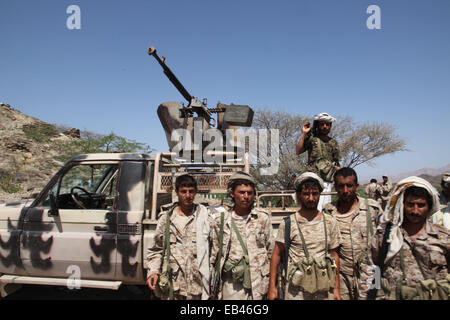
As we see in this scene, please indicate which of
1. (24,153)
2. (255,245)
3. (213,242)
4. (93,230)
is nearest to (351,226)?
(255,245)

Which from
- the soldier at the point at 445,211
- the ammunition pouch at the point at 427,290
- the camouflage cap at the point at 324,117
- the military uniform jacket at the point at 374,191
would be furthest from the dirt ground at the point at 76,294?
the military uniform jacket at the point at 374,191

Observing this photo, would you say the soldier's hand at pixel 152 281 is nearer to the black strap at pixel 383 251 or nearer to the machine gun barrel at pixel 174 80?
the black strap at pixel 383 251

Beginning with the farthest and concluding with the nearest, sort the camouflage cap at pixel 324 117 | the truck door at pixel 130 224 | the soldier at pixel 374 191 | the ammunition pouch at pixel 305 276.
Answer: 1. the soldier at pixel 374 191
2. the camouflage cap at pixel 324 117
3. the truck door at pixel 130 224
4. the ammunition pouch at pixel 305 276

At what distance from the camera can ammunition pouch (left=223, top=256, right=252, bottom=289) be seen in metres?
2.07

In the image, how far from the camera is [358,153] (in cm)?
2072

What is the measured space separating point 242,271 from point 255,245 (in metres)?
0.22

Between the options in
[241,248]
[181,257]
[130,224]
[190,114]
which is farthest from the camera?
[190,114]

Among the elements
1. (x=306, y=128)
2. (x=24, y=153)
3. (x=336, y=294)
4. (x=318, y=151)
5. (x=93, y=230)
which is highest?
(x=24, y=153)

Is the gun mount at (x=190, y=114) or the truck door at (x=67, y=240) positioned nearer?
the truck door at (x=67, y=240)

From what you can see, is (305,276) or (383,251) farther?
(305,276)

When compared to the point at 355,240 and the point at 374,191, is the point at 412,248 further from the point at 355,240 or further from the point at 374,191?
the point at 374,191

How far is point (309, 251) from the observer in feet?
6.61

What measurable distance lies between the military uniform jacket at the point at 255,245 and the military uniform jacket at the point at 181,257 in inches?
6.3

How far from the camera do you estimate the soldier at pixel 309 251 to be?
6.29ft
